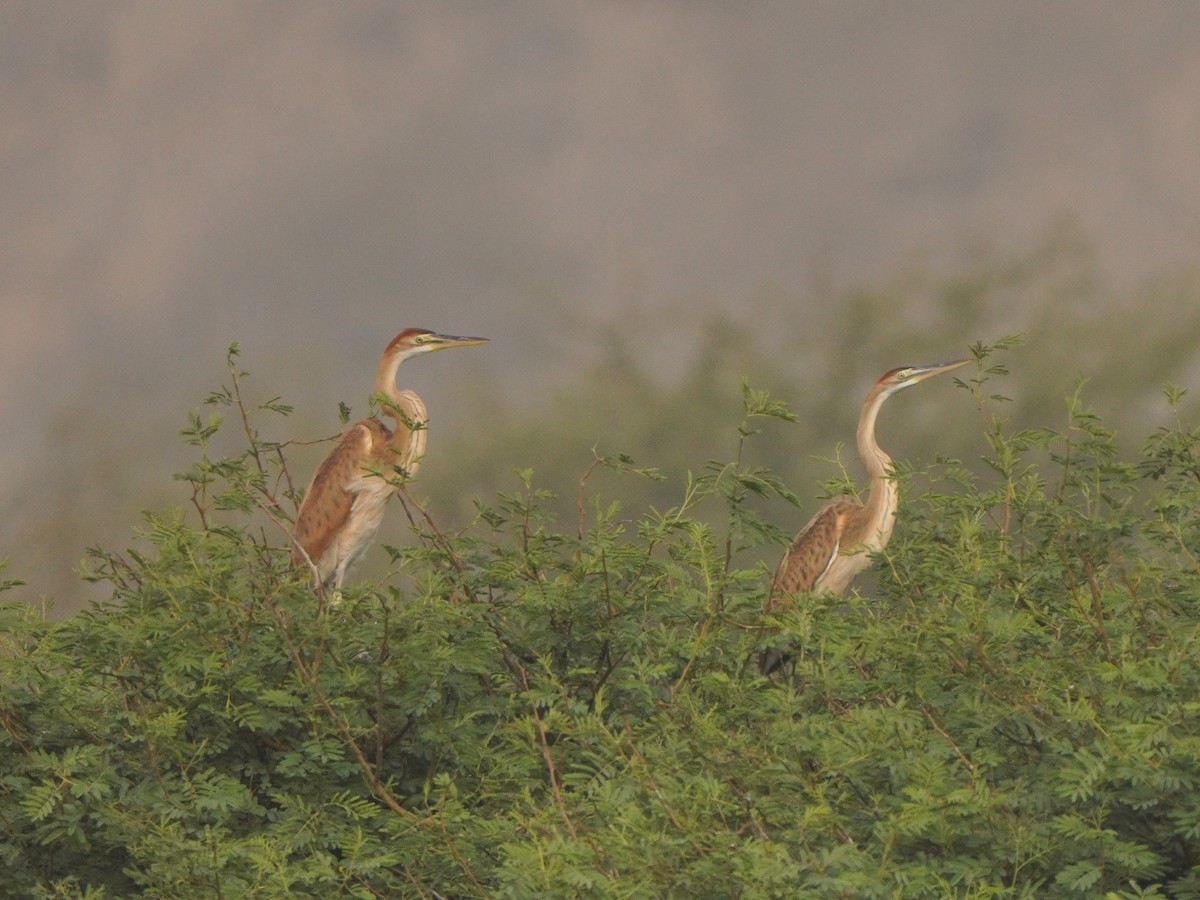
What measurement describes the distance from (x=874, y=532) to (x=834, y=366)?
1276 centimetres

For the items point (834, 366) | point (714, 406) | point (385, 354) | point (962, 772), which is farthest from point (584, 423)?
point (962, 772)

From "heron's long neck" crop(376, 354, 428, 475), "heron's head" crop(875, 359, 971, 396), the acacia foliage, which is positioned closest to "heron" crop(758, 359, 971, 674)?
"heron's head" crop(875, 359, 971, 396)

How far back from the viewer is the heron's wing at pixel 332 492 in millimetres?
8930

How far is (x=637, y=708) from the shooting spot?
16.0ft

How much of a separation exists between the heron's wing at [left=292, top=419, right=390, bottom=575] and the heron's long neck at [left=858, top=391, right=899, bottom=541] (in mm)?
2517

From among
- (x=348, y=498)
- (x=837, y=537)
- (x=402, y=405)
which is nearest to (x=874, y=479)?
(x=837, y=537)

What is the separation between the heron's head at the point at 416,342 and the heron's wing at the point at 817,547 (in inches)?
90.8

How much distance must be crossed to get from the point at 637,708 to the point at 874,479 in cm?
391

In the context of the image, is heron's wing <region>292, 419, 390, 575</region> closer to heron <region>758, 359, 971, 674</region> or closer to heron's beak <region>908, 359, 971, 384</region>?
heron <region>758, 359, 971, 674</region>

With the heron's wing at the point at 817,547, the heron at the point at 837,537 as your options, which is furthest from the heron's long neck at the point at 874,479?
the heron's wing at the point at 817,547

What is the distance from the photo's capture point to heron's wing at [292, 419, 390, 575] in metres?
8.93

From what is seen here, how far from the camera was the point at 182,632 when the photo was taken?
4672 millimetres

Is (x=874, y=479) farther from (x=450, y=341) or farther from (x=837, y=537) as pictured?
(x=450, y=341)

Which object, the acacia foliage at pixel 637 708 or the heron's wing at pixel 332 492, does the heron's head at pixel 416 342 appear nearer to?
the heron's wing at pixel 332 492
